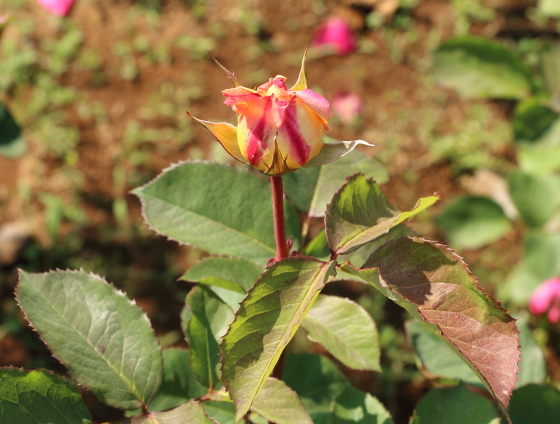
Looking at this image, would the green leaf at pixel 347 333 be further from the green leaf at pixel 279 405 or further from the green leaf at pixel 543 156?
the green leaf at pixel 543 156

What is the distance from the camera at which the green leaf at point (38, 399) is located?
529 millimetres

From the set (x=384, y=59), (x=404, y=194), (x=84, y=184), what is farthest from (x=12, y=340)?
(x=384, y=59)

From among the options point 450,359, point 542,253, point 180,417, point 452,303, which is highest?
point 452,303

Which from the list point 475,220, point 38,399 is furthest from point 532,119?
point 38,399

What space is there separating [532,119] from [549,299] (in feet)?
1.68

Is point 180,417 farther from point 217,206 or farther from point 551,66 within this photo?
point 551,66

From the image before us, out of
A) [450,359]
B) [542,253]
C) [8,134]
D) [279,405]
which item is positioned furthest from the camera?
[542,253]

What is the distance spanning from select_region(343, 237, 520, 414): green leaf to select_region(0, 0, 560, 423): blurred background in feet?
3.65

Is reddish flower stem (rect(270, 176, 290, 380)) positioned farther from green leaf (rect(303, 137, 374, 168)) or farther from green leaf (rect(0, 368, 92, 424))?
green leaf (rect(0, 368, 92, 424))

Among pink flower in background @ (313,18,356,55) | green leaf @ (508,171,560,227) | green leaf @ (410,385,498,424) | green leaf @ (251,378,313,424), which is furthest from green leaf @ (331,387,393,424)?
pink flower in background @ (313,18,356,55)

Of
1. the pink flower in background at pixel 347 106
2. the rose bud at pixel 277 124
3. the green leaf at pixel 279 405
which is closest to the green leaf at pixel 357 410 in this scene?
the green leaf at pixel 279 405

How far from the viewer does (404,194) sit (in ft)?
7.17

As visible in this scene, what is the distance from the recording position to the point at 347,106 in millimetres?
2344

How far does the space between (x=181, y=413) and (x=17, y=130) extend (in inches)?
33.5
